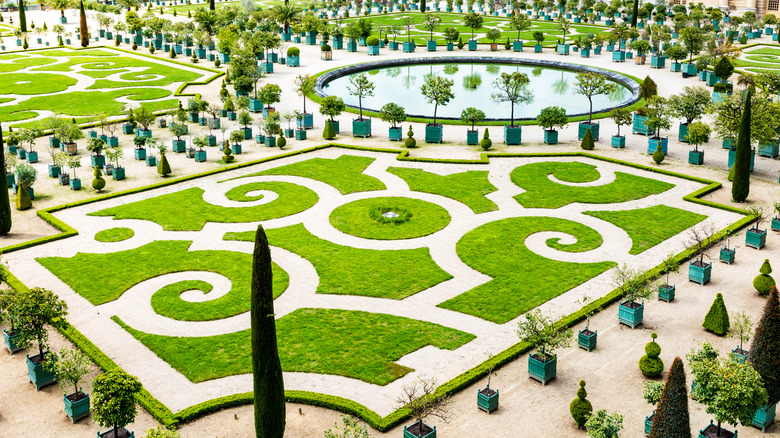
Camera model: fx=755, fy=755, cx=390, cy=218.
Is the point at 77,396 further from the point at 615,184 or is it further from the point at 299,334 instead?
the point at 615,184

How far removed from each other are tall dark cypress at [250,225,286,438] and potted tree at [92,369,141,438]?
471 centimetres

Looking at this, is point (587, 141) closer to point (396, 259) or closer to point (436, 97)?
point (436, 97)

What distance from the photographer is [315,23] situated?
11594 cm

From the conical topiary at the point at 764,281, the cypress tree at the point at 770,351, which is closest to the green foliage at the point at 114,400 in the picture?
the cypress tree at the point at 770,351

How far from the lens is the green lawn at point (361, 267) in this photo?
4009 centimetres

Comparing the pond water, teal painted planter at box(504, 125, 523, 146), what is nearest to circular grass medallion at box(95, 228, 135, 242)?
teal painted planter at box(504, 125, 523, 146)

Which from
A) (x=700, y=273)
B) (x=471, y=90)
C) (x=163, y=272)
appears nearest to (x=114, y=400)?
(x=163, y=272)

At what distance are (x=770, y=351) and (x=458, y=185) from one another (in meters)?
29.2

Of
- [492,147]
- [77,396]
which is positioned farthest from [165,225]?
[492,147]

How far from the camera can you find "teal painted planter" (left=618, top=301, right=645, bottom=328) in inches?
1438

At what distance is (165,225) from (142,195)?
6987 mm

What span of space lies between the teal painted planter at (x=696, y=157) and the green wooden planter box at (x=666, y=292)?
24.4 m

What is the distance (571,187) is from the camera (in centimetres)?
5475

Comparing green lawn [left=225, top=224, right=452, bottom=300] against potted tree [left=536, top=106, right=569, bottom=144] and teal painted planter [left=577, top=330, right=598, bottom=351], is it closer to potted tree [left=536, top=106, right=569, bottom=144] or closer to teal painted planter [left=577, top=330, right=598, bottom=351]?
teal painted planter [left=577, top=330, right=598, bottom=351]
